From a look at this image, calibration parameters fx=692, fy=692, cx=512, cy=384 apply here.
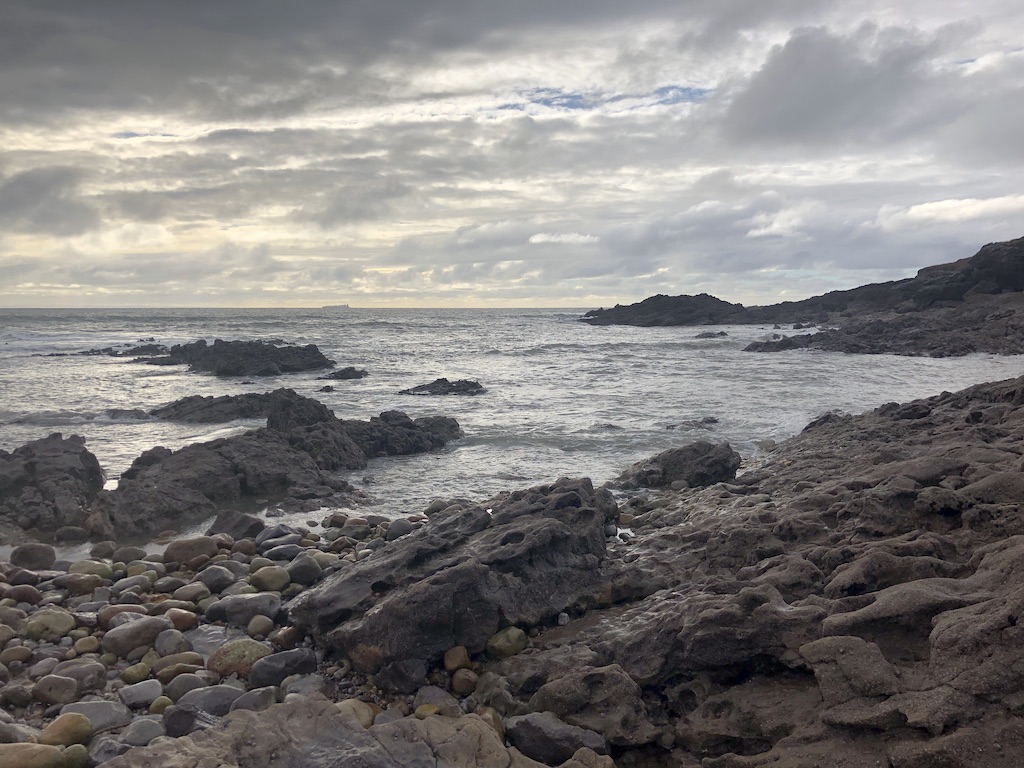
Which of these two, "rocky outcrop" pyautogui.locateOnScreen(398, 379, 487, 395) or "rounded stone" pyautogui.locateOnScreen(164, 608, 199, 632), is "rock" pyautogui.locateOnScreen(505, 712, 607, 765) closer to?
"rounded stone" pyautogui.locateOnScreen(164, 608, 199, 632)

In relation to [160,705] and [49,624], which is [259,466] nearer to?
[49,624]

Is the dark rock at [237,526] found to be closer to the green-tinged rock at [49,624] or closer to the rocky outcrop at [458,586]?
the green-tinged rock at [49,624]

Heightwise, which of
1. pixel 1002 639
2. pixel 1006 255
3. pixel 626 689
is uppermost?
pixel 1006 255

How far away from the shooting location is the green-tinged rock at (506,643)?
5492 millimetres

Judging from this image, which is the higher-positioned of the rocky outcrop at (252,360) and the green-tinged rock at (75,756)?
the rocky outcrop at (252,360)

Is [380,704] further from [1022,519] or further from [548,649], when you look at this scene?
[1022,519]

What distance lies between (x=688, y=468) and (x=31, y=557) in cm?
919

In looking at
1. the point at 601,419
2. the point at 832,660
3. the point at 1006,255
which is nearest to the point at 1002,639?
the point at 832,660

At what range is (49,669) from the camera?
554 centimetres

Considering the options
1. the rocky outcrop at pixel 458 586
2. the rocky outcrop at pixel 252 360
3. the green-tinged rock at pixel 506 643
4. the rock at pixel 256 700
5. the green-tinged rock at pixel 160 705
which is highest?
the rocky outcrop at pixel 252 360

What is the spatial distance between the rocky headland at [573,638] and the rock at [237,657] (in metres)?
0.02

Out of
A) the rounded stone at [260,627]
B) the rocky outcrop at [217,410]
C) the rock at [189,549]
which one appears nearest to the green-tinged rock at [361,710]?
the rounded stone at [260,627]

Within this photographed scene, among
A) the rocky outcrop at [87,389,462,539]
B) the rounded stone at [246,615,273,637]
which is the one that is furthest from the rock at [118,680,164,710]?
the rocky outcrop at [87,389,462,539]

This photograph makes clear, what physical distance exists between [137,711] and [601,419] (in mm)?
14068
